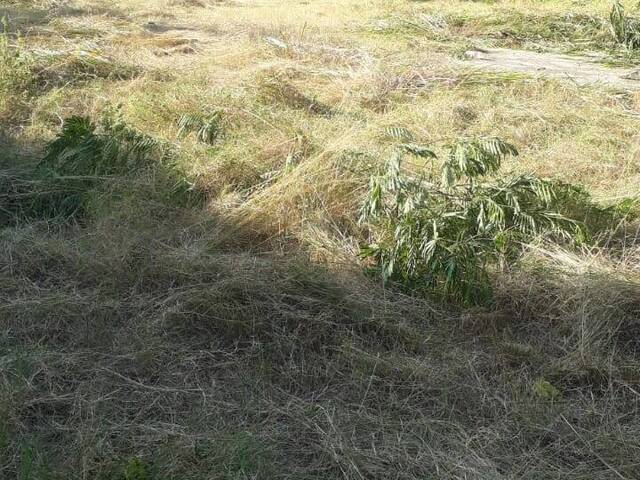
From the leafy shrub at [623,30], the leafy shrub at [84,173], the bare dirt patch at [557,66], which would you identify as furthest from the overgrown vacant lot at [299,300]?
the leafy shrub at [623,30]

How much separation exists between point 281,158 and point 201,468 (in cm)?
277

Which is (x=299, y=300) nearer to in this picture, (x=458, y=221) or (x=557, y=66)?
(x=458, y=221)

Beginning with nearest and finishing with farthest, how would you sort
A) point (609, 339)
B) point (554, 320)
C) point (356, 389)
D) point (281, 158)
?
point (356, 389)
point (609, 339)
point (554, 320)
point (281, 158)

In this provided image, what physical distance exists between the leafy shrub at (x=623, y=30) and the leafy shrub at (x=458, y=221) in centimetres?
520

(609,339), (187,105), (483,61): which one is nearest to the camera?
(609,339)

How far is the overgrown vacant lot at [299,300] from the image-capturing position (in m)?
2.70

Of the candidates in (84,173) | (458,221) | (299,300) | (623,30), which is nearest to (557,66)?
(623,30)

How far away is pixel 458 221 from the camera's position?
373 centimetres

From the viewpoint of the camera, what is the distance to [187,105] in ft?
19.8

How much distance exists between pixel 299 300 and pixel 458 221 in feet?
2.88

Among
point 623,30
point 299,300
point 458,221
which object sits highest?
point 623,30

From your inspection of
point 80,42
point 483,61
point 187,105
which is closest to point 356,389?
point 187,105

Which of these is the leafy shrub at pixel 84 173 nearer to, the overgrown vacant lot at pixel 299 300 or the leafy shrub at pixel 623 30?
the overgrown vacant lot at pixel 299 300

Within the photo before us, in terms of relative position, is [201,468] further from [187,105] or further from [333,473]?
[187,105]
